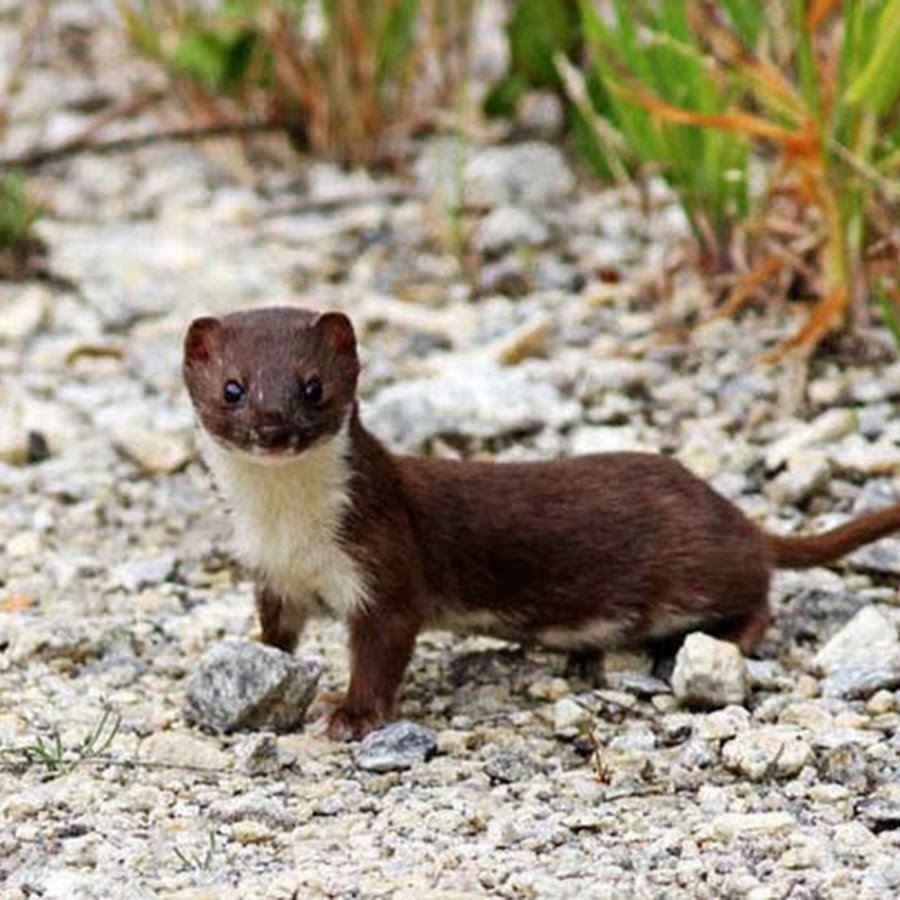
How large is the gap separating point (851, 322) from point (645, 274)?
0.75m

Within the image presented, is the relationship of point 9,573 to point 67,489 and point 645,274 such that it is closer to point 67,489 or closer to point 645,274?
point 67,489

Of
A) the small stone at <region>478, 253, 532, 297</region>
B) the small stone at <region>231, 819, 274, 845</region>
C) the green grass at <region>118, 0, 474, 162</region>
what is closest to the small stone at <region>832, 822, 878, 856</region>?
the small stone at <region>231, 819, 274, 845</region>

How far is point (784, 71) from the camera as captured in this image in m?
6.49

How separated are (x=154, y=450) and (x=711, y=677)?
1908mm

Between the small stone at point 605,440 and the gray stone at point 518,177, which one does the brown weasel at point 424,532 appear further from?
the gray stone at point 518,177

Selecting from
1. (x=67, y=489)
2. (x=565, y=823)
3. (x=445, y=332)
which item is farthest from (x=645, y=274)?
(x=565, y=823)

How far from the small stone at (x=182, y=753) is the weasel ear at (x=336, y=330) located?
77cm

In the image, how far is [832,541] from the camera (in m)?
4.89

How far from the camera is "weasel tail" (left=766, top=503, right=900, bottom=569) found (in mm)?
4863

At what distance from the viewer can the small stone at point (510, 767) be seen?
4.16 m

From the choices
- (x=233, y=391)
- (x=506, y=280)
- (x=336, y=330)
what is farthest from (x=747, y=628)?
(x=506, y=280)

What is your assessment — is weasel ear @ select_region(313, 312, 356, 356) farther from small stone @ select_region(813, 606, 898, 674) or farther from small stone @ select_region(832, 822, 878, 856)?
small stone @ select_region(832, 822, 878, 856)

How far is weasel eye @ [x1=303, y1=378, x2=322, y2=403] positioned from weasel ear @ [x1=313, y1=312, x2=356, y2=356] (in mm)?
101

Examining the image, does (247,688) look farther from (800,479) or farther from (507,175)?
(507,175)
